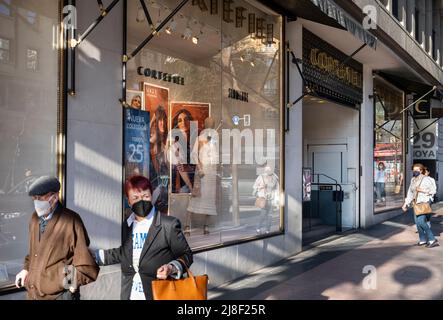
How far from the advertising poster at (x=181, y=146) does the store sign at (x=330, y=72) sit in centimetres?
349

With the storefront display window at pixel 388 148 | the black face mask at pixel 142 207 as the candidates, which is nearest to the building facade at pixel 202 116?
the storefront display window at pixel 388 148

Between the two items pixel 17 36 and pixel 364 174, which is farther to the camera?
pixel 364 174

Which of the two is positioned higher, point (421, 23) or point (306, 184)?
point (421, 23)

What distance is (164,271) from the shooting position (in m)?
3.17

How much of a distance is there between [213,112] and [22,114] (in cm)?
372

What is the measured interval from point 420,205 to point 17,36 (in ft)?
28.8

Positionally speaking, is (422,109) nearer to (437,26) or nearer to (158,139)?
(437,26)

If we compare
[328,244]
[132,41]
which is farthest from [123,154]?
[328,244]

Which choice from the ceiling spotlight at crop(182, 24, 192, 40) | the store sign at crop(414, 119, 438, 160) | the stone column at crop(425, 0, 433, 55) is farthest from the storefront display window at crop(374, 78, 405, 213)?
the ceiling spotlight at crop(182, 24, 192, 40)

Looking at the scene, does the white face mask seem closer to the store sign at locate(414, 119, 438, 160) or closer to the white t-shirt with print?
the white t-shirt with print

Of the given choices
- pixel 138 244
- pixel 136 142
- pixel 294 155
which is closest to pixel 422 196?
pixel 294 155

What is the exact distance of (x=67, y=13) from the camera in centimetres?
512

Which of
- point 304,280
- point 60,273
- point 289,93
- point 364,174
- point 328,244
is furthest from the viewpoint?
point 364,174
